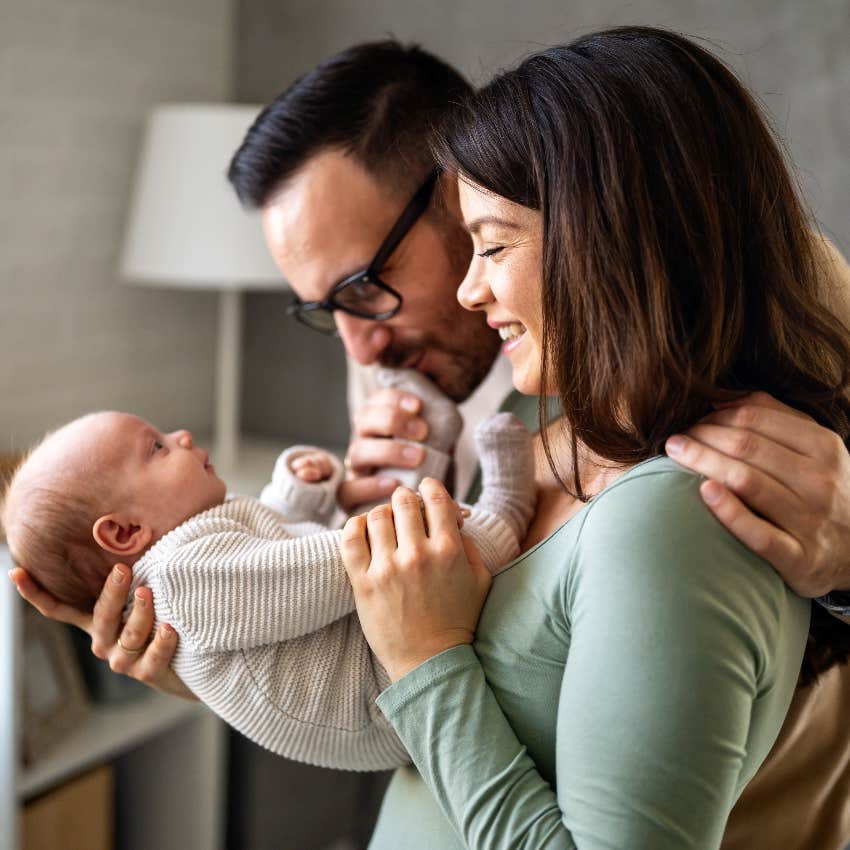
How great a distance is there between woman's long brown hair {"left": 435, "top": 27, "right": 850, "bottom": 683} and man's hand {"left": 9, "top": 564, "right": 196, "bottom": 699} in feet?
1.78

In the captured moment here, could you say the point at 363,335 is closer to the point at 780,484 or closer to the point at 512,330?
the point at 512,330

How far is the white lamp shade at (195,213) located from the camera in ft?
8.38

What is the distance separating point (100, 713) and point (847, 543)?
1.97 metres

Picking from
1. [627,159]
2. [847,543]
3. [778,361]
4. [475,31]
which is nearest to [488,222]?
[627,159]

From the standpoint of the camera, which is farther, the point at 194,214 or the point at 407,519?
the point at 194,214

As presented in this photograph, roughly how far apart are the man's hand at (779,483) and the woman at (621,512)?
0.02m

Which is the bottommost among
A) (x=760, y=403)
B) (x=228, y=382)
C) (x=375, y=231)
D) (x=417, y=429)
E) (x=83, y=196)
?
(x=228, y=382)

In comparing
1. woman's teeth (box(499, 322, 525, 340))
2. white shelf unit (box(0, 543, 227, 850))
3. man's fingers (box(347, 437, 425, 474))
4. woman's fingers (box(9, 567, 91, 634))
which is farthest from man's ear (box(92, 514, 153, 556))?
white shelf unit (box(0, 543, 227, 850))

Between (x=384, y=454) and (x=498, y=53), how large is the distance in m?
1.51

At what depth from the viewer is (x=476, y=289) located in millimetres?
1105

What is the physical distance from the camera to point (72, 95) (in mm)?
2533

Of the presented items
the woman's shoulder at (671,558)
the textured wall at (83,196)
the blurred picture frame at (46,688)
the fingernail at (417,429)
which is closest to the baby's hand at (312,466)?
the fingernail at (417,429)

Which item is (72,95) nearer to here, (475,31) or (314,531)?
(475,31)

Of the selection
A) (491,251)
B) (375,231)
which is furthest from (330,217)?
(491,251)
